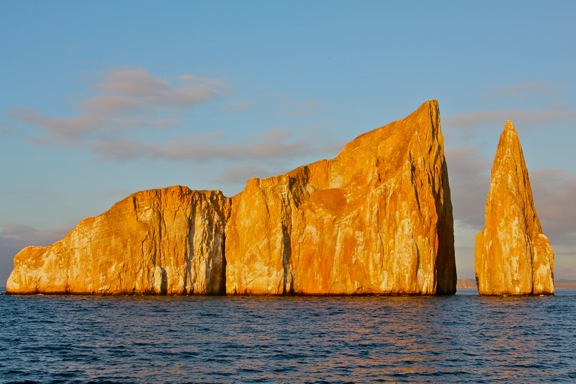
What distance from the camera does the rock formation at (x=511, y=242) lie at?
8512 cm

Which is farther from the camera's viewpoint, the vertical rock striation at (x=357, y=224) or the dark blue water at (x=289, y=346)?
the vertical rock striation at (x=357, y=224)

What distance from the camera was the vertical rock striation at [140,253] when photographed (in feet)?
310

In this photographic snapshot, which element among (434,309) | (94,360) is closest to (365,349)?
(94,360)

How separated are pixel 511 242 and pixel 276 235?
97.6 ft

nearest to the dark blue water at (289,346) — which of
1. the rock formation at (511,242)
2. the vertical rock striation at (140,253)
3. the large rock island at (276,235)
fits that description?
the rock formation at (511,242)

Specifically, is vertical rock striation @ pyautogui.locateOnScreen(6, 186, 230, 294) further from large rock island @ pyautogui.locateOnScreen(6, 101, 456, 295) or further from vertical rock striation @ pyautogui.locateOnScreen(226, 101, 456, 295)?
vertical rock striation @ pyautogui.locateOnScreen(226, 101, 456, 295)

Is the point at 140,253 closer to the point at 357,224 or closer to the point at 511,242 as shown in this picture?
the point at 357,224

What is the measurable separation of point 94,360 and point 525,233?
65193mm

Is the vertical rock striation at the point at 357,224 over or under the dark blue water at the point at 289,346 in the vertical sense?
over

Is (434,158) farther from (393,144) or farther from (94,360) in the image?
(94,360)

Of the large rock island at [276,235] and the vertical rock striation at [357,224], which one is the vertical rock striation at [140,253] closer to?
the large rock island at [276,235]

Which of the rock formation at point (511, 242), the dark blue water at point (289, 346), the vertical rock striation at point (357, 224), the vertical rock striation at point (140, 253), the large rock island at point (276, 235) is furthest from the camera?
the vertical rock striation at point (140, 253)

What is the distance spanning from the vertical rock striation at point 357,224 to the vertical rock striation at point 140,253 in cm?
387

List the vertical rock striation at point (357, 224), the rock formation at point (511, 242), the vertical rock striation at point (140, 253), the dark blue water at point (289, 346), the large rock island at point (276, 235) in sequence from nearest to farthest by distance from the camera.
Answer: the dark blue water at point (289, 346) < the rock formation at point (511, 242) < the vertical rock striation at point (357, 224) < the large rock island at point (276, 235) < the vertical rock striation at point (140, 253)
